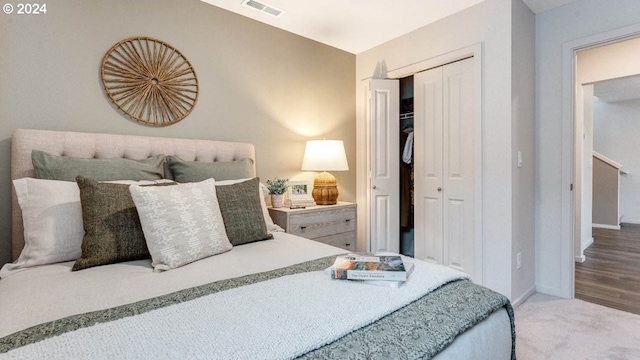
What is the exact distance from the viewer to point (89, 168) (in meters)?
1.67

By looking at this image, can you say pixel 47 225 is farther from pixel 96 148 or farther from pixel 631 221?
pixel 631 221

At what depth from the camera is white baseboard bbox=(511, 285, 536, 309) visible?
2.39m

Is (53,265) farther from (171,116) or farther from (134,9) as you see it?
(134,9)

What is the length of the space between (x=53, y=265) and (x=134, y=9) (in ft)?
5.80

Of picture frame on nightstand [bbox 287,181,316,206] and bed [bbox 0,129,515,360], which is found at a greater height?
picture frame on nightstand [bbox 287,181,316,206]

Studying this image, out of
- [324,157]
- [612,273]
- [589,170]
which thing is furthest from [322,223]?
[589,170]

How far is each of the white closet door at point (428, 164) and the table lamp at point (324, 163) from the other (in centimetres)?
83

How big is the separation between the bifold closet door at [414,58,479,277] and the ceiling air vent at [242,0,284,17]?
148cm

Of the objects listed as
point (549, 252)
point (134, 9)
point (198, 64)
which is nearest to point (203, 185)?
point (198, 64)

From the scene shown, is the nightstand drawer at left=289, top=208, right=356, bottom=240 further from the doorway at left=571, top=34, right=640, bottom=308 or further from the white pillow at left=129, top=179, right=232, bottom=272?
the doorway at left=571, top=34, right=640, bottom=308

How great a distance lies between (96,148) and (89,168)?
29 centimetres

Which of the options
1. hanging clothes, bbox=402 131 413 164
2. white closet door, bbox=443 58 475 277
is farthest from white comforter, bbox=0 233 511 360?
hanging clothes, bbox=402 131 413 164

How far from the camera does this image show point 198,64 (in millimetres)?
2451

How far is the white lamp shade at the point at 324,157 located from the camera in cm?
284
